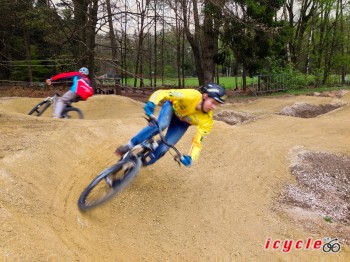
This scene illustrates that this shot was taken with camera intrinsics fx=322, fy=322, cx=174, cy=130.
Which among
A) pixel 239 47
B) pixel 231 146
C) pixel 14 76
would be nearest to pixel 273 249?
pixel 231 146

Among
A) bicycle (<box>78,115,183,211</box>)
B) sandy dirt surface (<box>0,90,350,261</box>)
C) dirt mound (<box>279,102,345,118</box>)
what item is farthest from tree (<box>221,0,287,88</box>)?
bicycle (<box>78,115,183,211</box>)

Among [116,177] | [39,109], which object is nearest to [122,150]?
[116,177]

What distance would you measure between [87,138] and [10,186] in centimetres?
295

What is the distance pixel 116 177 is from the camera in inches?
189

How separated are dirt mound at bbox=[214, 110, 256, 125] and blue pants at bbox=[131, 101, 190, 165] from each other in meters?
9.17

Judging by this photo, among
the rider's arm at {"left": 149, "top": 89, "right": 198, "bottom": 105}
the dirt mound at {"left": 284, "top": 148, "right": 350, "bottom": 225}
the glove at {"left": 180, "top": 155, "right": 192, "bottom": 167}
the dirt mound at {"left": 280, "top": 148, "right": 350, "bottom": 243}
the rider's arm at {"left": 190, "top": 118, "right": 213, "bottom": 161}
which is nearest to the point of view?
the glove at {"left": 180, "top": 155, "right": 192, "bottom": 167}

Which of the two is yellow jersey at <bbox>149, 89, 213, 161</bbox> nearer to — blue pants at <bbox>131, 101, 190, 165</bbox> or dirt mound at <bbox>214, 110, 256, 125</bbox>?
blue pants at <bbox>131, 101, 190, 165</bbox>

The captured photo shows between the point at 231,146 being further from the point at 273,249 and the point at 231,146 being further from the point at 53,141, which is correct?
the point at 53,141

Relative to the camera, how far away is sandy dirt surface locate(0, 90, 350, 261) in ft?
13.6

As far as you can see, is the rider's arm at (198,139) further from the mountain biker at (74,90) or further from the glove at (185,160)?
the mountain biker at (74,90)

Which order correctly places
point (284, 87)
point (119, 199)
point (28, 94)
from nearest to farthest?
point (119, 199) → point (28, 94) → point (284, 87)

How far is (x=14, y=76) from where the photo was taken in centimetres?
3100

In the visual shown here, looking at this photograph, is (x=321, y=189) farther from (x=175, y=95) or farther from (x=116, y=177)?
(x=116, y=177)

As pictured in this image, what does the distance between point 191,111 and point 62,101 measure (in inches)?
210
